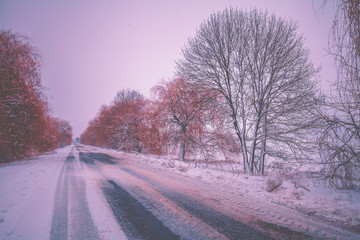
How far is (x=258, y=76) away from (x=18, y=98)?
15.8m

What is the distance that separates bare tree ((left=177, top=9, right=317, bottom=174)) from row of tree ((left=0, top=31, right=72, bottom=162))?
36.5 ft

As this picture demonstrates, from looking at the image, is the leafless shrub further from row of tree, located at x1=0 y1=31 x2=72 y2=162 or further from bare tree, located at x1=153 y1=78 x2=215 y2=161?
row of tree, located at x1=0 y1=31 x2=72 y2=162

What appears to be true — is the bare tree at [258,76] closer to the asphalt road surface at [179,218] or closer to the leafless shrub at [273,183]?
the leafless shrub at [273,183]

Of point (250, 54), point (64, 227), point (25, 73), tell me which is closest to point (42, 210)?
point (64, 227)

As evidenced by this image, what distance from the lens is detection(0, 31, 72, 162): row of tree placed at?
10567mm

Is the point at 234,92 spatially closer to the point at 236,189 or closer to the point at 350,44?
the point at 236,189

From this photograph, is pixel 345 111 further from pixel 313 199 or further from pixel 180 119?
pixel 180 119

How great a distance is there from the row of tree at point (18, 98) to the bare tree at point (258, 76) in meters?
11.1

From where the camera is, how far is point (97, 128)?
4328cm

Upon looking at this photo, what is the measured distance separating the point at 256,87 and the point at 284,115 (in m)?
1.99

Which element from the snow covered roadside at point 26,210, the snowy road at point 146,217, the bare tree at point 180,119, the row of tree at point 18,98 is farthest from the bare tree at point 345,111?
the row of tree at point 18,98

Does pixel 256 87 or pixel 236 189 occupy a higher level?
pixel 256 87

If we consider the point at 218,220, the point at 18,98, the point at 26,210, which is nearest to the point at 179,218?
the point at 218,220

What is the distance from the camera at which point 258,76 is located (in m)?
8.95
